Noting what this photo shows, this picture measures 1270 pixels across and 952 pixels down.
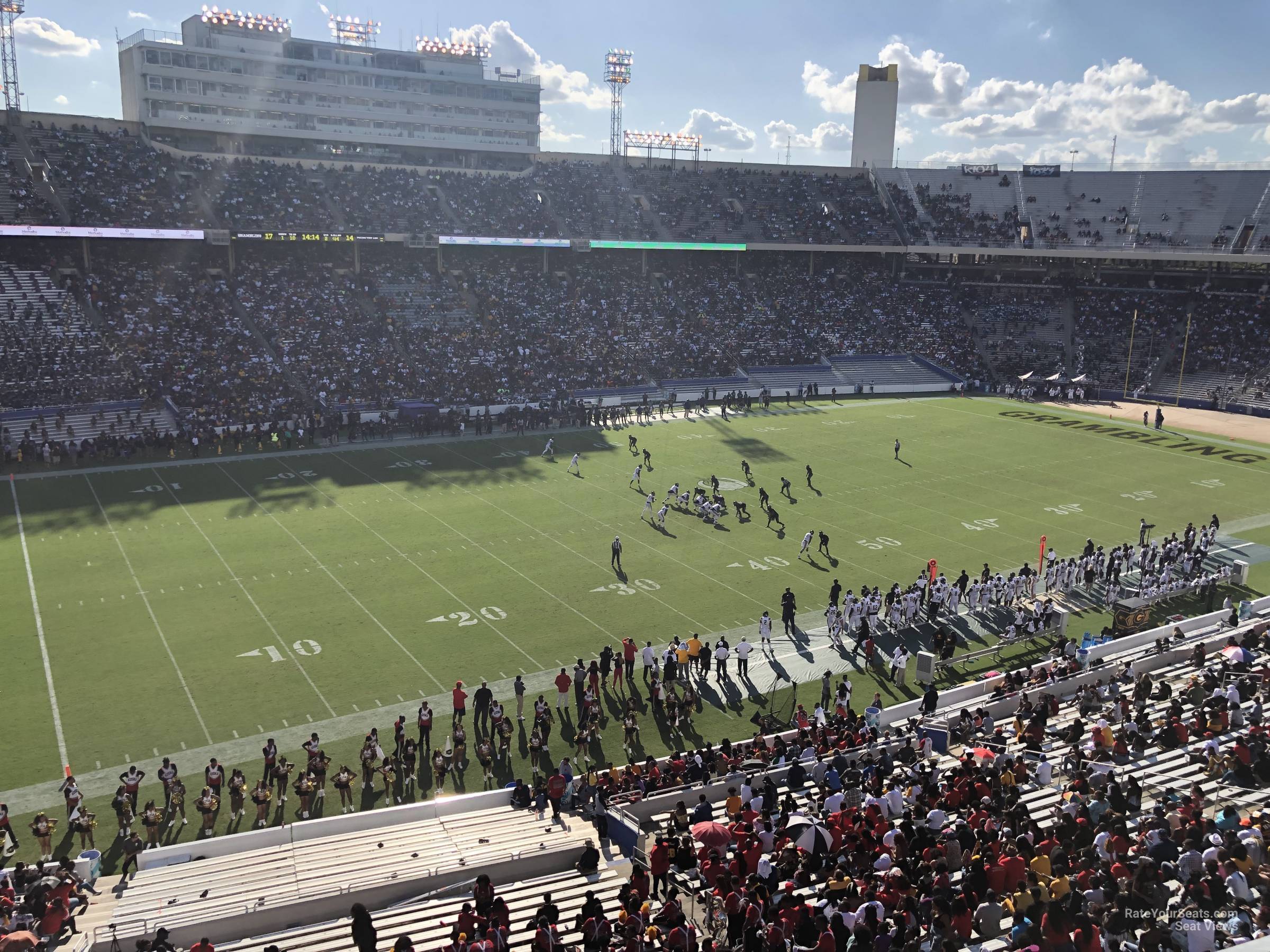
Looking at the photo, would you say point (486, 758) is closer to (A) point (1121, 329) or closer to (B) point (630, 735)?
(B) point (630, 735)

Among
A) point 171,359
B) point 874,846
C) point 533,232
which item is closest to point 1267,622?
point 874,846

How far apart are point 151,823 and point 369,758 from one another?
3.50 meters

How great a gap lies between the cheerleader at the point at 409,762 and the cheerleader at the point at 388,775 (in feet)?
0.68

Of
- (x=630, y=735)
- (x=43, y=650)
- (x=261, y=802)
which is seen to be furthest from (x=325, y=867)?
(x=43, y=650)

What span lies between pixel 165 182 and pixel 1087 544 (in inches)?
2024

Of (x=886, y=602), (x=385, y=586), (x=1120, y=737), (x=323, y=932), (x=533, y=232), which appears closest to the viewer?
(x=323, y=932)

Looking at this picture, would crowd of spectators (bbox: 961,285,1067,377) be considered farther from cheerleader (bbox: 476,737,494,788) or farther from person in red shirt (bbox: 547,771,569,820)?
person in red shirt (bbox: 547,771,569,820)

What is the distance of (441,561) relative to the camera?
2888 centimetres

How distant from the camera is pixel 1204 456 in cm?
4447

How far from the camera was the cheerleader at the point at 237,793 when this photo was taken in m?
16.4

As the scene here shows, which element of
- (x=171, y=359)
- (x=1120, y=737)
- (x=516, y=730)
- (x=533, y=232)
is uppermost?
(x=533, y=232)

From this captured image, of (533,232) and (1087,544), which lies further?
(533,232)

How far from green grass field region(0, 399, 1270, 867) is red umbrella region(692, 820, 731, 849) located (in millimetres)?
6194

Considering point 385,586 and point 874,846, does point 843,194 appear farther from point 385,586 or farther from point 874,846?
point 874,846
